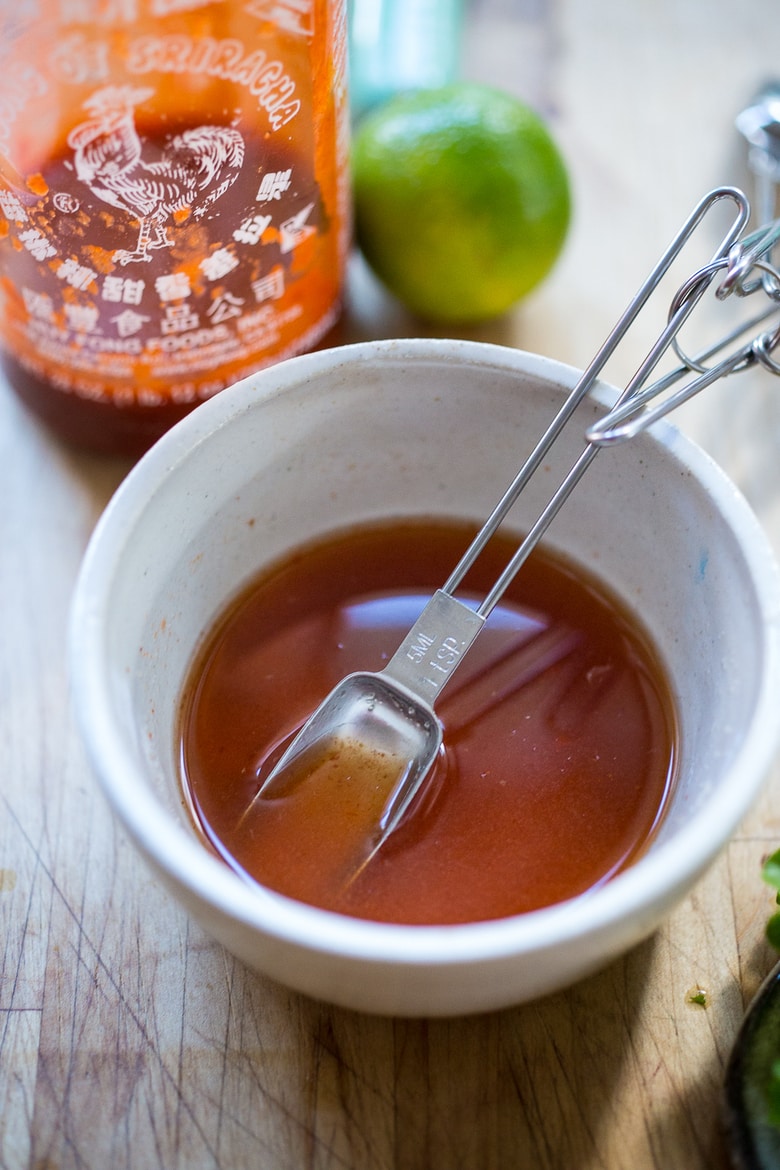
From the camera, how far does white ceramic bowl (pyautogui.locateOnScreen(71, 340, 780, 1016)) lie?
19.7 inches

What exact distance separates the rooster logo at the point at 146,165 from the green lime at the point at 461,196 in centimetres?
20

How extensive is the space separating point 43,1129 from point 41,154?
1.78 feet

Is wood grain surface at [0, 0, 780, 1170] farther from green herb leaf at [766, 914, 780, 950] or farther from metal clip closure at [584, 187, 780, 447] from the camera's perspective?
metal clip closure at [584, 187, 780, 447]

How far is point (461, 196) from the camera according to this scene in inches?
33.6

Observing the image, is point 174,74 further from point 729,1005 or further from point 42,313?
point 729,1005

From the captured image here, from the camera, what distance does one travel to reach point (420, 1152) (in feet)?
1.96

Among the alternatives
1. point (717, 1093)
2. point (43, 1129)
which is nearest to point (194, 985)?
point (43, 1129)

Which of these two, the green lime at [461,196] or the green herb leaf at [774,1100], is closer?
the green herb leaf at [774,1100]

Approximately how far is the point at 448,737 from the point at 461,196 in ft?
1.32

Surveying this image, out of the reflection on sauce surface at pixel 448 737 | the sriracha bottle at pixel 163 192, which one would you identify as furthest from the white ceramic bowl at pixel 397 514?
the sriracha bottle at pixel 163 192

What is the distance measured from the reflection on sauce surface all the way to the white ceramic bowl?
0.02m

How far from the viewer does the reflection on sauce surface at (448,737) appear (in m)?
0.65

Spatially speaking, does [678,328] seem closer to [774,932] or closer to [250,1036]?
[774,932]

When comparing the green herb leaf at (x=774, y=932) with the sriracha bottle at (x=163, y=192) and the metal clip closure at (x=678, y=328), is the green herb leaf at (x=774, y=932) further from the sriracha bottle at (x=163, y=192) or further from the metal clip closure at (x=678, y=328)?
the sriracha bottle at (x=163, y=192)
